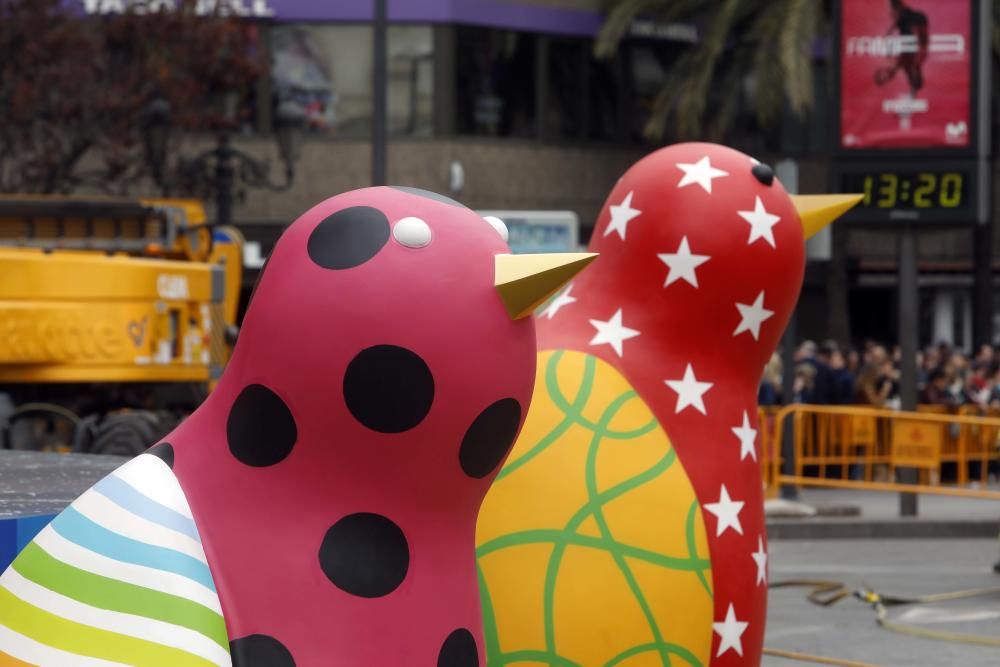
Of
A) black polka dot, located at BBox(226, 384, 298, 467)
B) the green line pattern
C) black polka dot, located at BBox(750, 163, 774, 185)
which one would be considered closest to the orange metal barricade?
black polka dot, located at BBox(750, 163, 774, 185)

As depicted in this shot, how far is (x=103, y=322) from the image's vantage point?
630 inches

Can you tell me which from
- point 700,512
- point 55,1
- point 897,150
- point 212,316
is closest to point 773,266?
Result: point 700,512

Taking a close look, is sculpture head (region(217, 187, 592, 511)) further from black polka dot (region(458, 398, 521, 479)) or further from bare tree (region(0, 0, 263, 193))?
bare tree (region(0, 0, 263, 193))

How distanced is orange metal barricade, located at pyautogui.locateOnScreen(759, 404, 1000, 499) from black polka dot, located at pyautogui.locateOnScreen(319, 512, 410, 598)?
43.2ft

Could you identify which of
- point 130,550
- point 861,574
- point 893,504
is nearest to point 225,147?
point 893,504

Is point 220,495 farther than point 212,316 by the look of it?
No

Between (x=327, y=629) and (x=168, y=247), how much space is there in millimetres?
14066

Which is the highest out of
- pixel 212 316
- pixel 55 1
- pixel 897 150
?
pixel 55 1

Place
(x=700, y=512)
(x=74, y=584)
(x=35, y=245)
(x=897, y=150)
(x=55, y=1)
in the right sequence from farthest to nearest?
(x=55, y=1)
(x=35, y=245)
(x=897, y=150)
(x=700, y=512)
(x=74, y=584)

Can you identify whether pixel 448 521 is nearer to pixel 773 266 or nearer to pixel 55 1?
pixel 773 266

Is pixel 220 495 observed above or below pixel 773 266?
below

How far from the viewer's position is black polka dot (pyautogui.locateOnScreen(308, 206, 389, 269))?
4.15 m

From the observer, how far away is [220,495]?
4.15 m

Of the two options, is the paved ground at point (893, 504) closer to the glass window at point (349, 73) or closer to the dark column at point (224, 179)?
the dark column at point (224, 179)
